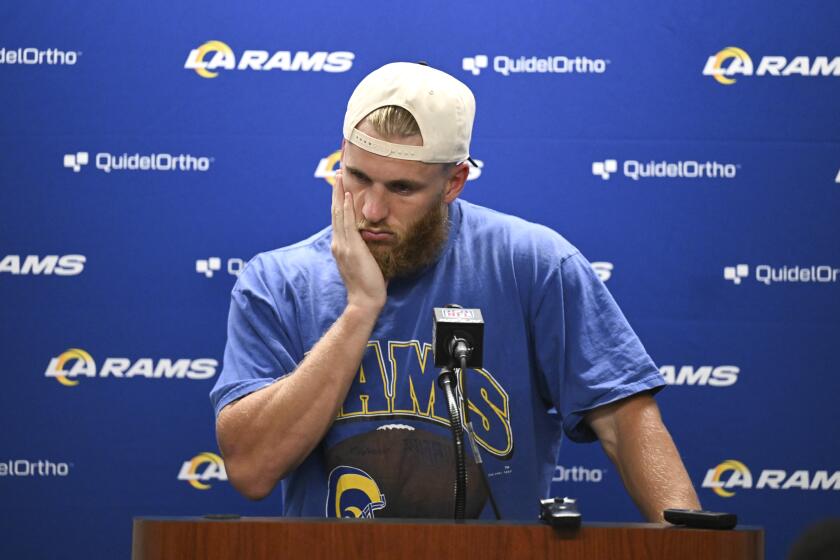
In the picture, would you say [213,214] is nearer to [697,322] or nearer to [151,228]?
[151,228]

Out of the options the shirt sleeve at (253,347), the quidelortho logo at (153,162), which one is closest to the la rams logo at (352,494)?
the shirt sleeve at (253,347)

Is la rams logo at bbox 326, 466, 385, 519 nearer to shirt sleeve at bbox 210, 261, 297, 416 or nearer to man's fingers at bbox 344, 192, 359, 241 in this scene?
shirt sleeve at bbox 210, 261, 297, 416

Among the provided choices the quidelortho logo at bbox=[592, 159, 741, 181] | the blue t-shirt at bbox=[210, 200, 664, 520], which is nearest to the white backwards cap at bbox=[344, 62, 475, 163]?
the blue t-shirt at bbox=[210, 200, 664, 520]

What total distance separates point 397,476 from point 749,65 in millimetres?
1839

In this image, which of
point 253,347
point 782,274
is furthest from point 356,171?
point 782,274

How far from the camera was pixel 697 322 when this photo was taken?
3135 mm

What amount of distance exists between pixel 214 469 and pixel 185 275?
0.59 meters

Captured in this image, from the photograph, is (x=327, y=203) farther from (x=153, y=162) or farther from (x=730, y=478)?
(x=730, y=478)

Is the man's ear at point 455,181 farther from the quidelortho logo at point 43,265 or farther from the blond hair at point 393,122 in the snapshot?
the quidelortho logo at point 43,265

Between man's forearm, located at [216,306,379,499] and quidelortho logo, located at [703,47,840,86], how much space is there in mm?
1684

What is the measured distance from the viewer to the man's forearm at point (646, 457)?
6.31 ft

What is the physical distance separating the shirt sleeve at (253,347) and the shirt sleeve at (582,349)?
53 cm

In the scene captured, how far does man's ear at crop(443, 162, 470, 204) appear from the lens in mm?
2234

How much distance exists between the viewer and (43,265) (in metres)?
3.18
